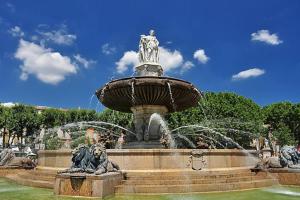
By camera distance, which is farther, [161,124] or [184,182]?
[161,124]

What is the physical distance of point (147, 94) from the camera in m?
15.3

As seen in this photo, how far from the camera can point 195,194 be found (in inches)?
368

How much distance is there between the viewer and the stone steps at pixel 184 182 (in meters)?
9.32

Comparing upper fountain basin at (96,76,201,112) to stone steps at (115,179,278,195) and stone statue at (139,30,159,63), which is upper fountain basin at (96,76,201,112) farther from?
stone steps at (115,179,278,195)

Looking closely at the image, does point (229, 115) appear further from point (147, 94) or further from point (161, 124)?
point (147, 94)

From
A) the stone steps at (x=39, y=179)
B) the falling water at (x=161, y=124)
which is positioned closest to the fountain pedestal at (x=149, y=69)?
the falling water at (x=161, y=124)

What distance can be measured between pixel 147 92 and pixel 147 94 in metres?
0.17

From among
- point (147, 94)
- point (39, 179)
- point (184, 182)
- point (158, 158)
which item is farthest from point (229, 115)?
point (39, 179)

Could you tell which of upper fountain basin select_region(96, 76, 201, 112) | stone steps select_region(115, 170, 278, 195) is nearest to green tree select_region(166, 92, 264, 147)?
upper fountain basin select_region(96, 76, 201, 112)

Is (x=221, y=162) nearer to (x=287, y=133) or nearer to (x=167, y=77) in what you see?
(x=167, y=77)

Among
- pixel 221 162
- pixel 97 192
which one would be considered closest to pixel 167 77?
pixel 221 162

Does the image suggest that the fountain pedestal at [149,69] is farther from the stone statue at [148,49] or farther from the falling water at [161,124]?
the falling water at [161,124]

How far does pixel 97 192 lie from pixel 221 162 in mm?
5161

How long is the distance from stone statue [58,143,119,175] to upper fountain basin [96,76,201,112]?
18.2ft
